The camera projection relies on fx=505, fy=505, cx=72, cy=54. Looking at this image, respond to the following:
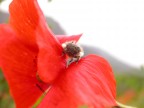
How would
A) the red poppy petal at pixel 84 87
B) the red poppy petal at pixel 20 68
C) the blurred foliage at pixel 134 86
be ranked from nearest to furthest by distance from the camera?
the red poppy petal at pixel 84 87 < the red poppy petal at pixel 20 68 < the blurred foliage at pixel 134 86

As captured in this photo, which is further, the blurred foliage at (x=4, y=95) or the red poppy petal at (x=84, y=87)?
the blurred foliage at (x=4, y=95)

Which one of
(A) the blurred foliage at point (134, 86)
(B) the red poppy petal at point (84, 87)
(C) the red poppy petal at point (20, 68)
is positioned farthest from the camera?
(A) the blurred foliage at point (134, 86)

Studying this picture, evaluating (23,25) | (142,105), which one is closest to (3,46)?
(23,25)

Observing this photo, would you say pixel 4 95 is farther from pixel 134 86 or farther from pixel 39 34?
pixel 39 34

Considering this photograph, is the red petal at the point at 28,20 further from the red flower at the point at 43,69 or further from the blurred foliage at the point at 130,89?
the blurred foliage at the point at 130,89

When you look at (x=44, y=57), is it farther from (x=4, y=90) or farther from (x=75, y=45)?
(x=4, y=90)

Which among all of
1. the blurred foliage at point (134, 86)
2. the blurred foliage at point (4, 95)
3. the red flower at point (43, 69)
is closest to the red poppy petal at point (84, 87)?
the red flower at point (43, 69)

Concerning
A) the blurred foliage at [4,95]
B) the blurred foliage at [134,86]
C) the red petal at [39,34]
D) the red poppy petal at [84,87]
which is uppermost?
the red petal at [39,34]

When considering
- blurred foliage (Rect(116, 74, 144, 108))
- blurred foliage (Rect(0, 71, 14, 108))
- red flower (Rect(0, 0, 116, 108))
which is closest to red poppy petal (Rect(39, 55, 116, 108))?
red flower (Rect(0, 0, 116, 108))
